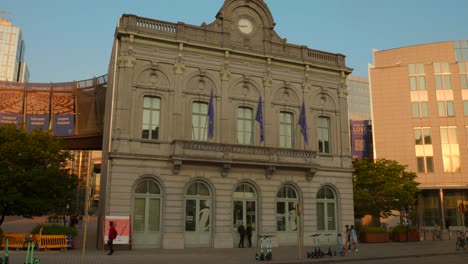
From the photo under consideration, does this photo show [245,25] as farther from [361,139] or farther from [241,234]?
[361,139]

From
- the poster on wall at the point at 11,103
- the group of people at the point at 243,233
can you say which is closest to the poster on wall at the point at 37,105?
the poster on wall at the point at 11,103

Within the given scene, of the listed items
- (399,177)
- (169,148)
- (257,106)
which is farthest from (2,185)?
(399,177)

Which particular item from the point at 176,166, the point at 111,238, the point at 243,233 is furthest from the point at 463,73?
the point at 111,238

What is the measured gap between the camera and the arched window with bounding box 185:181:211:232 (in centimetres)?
2719

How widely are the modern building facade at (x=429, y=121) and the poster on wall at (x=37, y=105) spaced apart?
4664 centimetres

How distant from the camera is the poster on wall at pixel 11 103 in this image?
43438 millimetres

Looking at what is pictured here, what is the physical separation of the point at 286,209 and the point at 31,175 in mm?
16976

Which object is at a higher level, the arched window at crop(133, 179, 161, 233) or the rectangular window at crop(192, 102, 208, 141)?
the rectangular window at crop(192, 102, 208, 141)

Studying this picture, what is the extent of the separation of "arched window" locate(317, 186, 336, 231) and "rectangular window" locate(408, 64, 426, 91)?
130 feet

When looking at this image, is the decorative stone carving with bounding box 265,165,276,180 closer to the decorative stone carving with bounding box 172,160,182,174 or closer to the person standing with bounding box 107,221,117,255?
the decorative stone carving with bounding box 172,160,182,174

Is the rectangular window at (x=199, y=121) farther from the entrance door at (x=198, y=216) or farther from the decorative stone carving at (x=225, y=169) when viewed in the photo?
the entrance door at (x=198, y=216)

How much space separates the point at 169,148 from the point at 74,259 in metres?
9.97

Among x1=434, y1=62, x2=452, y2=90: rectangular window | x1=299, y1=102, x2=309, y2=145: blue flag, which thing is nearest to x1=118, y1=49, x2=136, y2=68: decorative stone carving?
x1=299, y1=102, x2=309, y2=145: blue flag

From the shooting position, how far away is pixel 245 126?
99.8 ft
